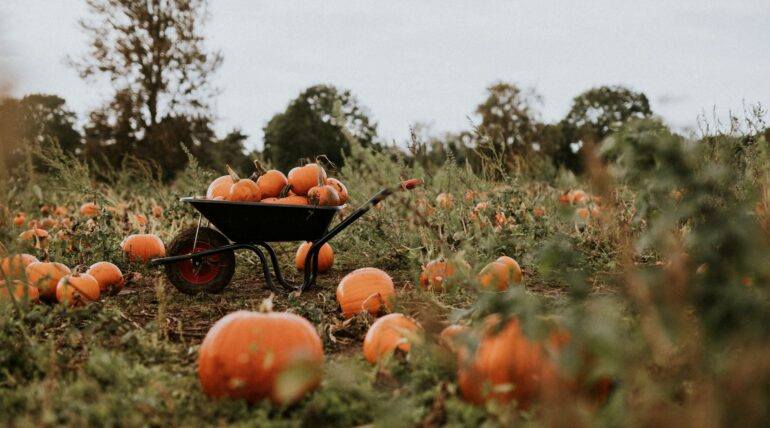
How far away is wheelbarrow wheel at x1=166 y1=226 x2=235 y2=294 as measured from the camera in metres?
4.07

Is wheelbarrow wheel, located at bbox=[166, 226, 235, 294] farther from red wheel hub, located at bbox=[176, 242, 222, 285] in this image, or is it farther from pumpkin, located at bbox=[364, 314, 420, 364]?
pumpkin, located at bbox=[364, 314, 420, 364]

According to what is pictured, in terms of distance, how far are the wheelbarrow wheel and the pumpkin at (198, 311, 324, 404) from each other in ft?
6.63

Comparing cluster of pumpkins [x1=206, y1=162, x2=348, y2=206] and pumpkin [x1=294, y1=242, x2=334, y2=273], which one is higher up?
cluster of pumpkins [x1=206, y1=162, x2=348, y2=206]

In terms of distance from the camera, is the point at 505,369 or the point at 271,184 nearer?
the point at 505,369

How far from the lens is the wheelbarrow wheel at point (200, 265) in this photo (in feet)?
13.4

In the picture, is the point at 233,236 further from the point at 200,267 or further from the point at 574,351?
the point at 574,351

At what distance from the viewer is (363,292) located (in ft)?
10.9

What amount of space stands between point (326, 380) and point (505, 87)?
33.9 meters

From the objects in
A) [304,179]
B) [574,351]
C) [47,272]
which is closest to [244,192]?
[304,179]

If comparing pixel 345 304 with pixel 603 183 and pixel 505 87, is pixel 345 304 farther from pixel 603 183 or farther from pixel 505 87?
pixel 505 87

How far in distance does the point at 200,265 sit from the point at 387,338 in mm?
2137

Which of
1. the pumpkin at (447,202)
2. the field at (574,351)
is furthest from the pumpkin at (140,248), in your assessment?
the pumpkin at (447,202)

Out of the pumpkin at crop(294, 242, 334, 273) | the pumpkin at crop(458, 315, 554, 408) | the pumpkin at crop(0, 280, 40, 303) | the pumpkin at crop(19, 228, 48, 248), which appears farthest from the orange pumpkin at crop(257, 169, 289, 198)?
the pumpkin at crop(458, 315, 554, 408)

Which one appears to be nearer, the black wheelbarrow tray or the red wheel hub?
the black wheelbarrow tray
